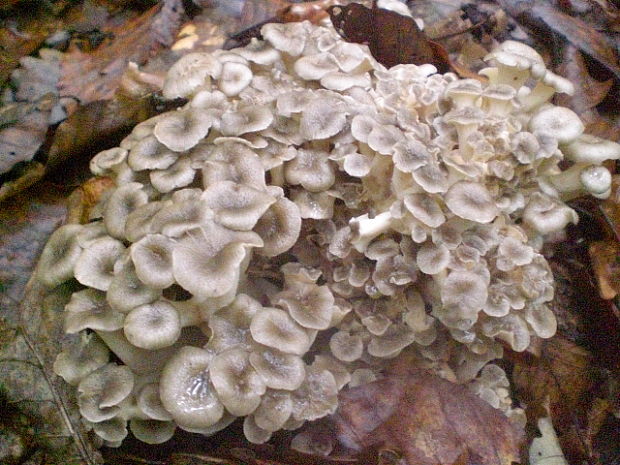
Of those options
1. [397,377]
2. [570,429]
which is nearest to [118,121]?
[397,377]

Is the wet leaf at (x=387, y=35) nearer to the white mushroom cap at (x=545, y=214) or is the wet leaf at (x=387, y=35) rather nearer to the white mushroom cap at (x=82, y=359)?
the white mushroom cap at (x=545, y=214)

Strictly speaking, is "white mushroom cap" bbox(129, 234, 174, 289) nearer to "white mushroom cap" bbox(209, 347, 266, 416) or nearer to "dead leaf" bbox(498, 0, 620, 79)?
"white mushroom cap" bbox(209, 347, 266, 416)

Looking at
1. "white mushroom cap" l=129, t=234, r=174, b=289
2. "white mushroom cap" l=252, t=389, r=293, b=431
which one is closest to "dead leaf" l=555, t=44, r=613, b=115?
"white mushroom cap" l=252, t=389, r=293, b=431

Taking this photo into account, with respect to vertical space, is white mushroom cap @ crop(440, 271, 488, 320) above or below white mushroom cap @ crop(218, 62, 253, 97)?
below

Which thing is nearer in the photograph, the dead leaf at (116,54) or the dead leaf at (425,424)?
the dead leaf at (425,424)

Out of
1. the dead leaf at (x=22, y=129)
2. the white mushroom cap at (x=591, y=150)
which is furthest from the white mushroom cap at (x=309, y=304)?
the dead leaf at (x=22, y=129)

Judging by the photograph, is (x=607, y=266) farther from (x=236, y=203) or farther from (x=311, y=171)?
(x=236, y=203)
